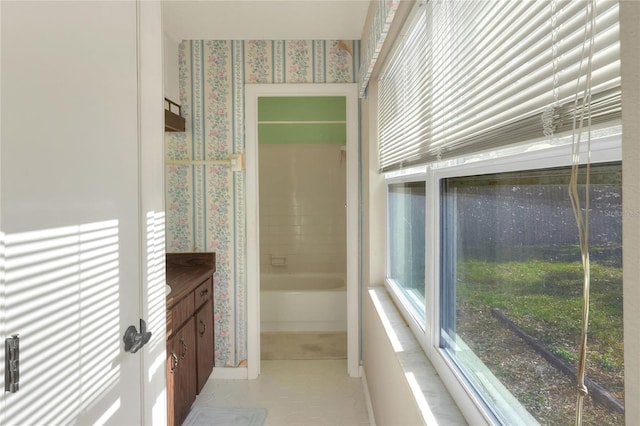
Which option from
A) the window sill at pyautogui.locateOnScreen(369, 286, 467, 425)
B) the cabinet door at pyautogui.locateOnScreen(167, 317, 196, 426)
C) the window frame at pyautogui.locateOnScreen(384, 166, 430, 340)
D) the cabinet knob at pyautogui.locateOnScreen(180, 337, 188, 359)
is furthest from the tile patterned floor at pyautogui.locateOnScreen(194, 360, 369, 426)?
the window sill at pyautogui.locateOnScreen(369, 286, 467, 425)

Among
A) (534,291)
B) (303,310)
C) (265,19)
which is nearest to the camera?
(534,291)

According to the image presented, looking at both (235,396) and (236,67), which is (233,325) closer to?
(235,396)

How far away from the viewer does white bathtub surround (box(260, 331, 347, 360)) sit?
12.2ft

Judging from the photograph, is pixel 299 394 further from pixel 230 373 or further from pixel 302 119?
pixel 302 119

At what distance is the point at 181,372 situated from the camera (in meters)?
2.50

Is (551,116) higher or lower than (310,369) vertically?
higher

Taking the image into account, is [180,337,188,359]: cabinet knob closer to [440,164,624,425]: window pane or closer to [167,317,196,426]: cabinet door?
[167,317,196,426]: cabinet door

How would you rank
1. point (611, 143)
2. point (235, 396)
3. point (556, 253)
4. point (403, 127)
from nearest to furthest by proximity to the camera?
point (611, 143) < point (556, 253) < point (403, 127) < point (235, 396)

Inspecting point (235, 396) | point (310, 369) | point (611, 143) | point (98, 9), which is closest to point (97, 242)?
point (98, 9)

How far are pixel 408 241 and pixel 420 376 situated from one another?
805 millimetres

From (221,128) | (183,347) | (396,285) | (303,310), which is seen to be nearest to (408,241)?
(396,285)

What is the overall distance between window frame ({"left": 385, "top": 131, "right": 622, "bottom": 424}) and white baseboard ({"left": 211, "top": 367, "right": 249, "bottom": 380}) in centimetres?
175

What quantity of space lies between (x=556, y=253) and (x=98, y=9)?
1.25 m

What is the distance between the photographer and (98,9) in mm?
1206
